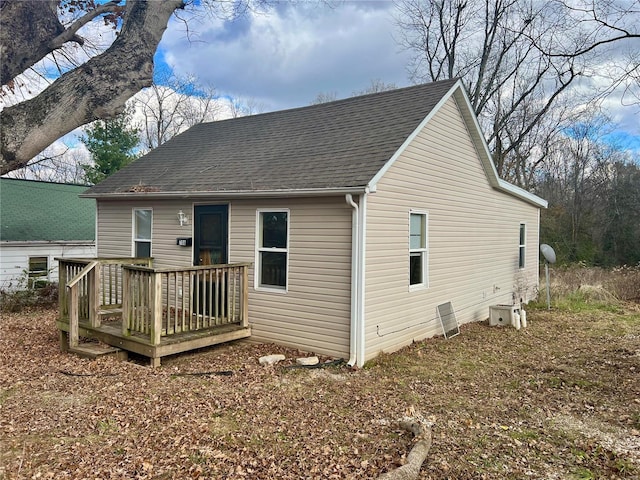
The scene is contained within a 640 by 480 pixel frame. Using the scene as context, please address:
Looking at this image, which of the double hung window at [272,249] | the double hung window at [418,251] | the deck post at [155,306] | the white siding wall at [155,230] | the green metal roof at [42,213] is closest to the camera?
the deck post at [155,306]

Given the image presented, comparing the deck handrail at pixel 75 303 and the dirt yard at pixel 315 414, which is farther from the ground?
the deck handrail at pixel 75 303

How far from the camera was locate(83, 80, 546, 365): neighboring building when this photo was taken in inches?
274

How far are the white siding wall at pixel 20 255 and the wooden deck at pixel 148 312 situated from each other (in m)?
7.35

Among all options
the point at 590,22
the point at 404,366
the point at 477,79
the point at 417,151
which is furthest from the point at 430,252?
the point at 477,79

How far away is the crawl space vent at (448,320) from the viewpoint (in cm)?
891

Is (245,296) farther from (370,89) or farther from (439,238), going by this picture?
(370,89)

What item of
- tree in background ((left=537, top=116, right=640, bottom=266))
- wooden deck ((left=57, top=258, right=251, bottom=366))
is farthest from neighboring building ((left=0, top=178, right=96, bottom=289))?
tree in background ((left=537, top=116, right=640, bottom=266))

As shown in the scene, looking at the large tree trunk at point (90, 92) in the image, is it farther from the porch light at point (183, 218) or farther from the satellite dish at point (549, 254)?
the satellite dish at point (549, 254)

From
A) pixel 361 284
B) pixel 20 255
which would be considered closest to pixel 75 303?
pixel 361 284

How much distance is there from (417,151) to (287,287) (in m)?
3.47

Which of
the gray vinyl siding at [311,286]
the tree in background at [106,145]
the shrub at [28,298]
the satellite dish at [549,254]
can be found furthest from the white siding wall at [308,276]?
the tree in background at [106,145]

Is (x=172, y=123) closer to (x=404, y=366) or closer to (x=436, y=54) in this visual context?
(x=436, y=54)

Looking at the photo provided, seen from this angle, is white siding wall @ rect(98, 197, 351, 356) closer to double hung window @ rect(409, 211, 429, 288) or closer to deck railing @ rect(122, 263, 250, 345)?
deck railing @ rect(122, 263, 250, 345)

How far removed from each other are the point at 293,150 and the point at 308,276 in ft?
9.20
